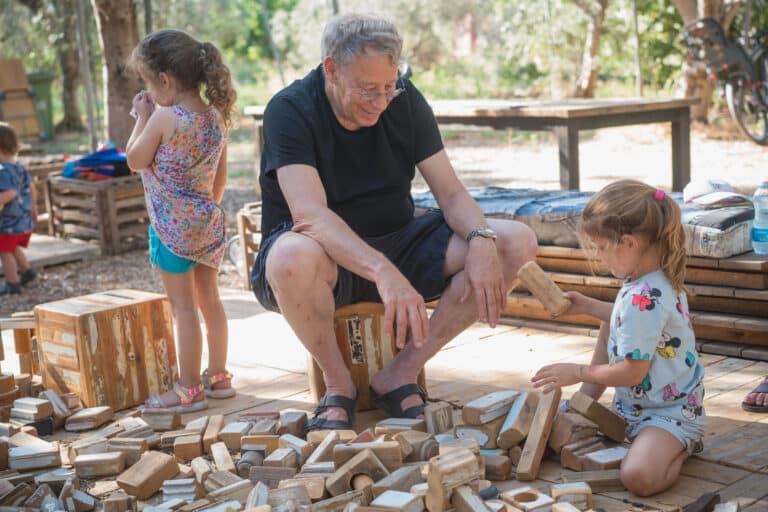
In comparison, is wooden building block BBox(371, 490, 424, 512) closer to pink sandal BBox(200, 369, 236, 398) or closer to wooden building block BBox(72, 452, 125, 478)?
wooden building block BBox(72, 452, 125, 478)

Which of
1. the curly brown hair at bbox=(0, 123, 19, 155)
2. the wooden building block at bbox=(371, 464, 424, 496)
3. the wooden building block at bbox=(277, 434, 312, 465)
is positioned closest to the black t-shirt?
the wooden building block at bbox=(277, 434, 312, 465)

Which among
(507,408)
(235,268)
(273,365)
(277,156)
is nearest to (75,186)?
(235,268)

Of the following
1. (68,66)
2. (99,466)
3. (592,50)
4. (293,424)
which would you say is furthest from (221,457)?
(68,66)

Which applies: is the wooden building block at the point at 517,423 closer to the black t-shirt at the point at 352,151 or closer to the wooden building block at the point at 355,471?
the wooden building block at the point at 355,471

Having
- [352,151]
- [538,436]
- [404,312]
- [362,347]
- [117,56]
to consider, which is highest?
[117,56]

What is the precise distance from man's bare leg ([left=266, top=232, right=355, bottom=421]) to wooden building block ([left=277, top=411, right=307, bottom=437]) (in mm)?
75

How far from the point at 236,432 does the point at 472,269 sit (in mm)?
884

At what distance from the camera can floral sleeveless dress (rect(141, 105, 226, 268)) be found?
3.48 meters

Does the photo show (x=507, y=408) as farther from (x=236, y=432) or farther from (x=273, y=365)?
(x=273, y=365)

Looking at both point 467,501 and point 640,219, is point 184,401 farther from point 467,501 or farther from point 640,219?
point 640,219

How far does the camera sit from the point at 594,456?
8.57ft

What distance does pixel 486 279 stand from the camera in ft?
9.71

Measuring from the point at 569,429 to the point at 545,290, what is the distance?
0.40m

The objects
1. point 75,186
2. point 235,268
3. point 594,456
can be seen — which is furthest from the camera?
point 75,186
